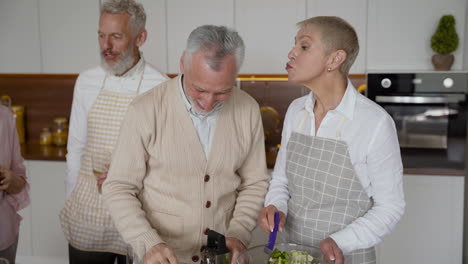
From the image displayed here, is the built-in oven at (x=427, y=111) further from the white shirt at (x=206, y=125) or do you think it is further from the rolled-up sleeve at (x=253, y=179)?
the white shirt at (x=206, y=125)

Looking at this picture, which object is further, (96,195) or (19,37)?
(19,37)

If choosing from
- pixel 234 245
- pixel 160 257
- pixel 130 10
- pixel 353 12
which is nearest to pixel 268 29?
pixel 353 12

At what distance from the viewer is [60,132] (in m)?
3.68

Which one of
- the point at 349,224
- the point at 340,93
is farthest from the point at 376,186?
the point at 340,93

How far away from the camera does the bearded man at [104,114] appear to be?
2.13m

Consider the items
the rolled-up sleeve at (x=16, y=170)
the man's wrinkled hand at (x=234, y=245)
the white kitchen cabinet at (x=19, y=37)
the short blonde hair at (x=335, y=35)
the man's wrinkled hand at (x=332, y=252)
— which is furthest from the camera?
the white kitchen cabinet at (x=19, y=37)

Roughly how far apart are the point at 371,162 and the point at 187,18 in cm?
209

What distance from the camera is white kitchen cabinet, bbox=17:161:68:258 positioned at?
3.40m

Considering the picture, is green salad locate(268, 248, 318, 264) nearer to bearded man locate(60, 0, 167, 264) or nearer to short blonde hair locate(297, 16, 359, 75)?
short blonde hair locate(297, 16, 359, 75)

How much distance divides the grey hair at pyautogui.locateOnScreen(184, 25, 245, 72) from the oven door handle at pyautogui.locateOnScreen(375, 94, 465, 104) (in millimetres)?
1790

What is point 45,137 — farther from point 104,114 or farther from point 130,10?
point 130,10

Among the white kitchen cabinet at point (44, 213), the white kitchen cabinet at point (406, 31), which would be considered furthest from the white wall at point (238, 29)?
the white kitchen cabinet at point (44, 213)

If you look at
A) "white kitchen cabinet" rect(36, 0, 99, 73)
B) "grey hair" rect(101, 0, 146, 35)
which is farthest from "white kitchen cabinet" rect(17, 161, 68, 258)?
"grey hair" rect(101, 0, 146, 35)

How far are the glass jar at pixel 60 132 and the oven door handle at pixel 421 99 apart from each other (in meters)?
2.17
